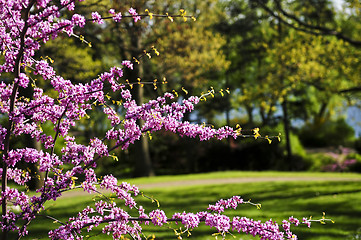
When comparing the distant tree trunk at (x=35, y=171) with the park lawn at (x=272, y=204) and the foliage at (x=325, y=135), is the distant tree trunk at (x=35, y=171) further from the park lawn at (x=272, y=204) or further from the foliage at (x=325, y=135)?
the foliage at (x=325, y=135)

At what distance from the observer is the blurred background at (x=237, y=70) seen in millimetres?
15883

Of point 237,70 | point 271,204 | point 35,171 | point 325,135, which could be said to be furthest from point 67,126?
point 325,135

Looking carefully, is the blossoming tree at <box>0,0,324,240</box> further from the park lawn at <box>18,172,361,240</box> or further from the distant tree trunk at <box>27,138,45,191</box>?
the distant tree trunk at <box>27,138,45,191</box>

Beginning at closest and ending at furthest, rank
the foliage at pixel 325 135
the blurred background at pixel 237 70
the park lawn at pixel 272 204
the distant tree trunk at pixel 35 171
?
the park lawn at pixel 272 204, the distant tree trunk at pixel 35 171, the blurred background at pixel 237 70, the foliage at pixel 325 135

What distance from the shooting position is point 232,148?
25609 mm

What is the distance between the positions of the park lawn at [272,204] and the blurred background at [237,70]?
354 cm

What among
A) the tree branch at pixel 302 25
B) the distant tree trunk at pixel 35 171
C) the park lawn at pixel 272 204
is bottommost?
the park lawn at pixel 272 204

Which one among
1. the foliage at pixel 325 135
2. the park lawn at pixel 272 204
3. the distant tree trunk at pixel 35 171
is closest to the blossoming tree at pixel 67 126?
the park lawn at pixel 272 204

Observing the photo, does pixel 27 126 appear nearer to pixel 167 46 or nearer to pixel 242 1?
pixel 167 46

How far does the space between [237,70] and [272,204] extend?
23.9 metres

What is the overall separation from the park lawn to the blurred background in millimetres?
3537

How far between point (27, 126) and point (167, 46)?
15.7 meters

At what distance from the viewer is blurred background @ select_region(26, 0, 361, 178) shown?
15.9 meters

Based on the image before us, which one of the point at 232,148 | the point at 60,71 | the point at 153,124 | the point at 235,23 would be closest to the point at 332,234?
the point at 153,124
